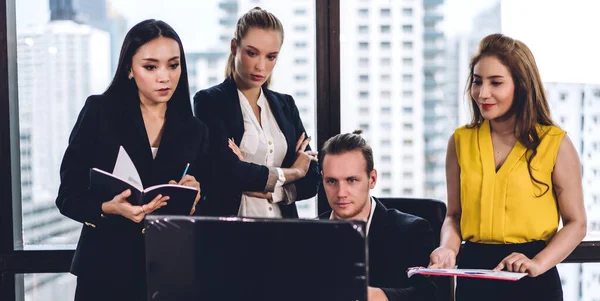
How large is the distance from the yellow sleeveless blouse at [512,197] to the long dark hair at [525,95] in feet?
0.08

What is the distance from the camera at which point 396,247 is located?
6.12ft

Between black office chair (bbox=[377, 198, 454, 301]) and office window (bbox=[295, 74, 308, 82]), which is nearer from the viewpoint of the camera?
black office chair (bbox=[377, 198, 454, 301])

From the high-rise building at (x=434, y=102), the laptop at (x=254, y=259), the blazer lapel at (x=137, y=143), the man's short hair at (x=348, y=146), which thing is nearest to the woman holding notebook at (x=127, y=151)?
the blazer lapel at (x=137, y=143)

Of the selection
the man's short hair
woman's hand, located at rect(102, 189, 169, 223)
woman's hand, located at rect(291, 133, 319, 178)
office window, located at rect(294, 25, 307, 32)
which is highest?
office window, located at rect(294, 25, 307, 32)

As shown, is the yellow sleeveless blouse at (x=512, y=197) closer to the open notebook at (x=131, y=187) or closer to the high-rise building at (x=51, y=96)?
the open notebook at (x=131, y=187)

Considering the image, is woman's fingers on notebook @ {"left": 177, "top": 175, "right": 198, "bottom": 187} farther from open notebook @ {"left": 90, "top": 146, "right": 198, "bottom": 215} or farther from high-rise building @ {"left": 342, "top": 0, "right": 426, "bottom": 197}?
high-rise building @ {"left": 342, "top": 0, "right": 426, "bottom": 197}

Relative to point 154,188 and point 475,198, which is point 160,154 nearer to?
point 154,188

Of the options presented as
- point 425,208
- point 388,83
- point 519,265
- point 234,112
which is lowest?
point 519,265

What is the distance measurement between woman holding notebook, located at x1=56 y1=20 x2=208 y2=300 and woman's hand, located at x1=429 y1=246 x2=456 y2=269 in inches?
28.2

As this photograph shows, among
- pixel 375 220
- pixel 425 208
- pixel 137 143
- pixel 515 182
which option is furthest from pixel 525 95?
pixel 137 143

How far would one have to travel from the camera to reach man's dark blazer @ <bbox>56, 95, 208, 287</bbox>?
6.63 feet

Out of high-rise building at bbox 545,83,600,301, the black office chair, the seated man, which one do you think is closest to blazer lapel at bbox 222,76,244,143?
the seated man

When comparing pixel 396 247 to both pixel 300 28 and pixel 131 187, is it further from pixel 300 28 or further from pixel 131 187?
pixel 300 28

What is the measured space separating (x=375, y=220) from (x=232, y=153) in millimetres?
655
